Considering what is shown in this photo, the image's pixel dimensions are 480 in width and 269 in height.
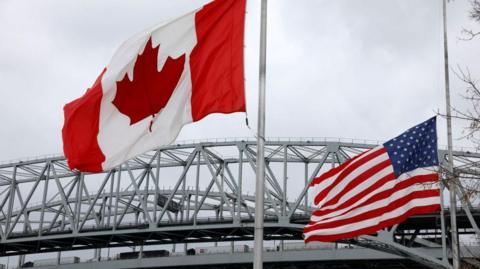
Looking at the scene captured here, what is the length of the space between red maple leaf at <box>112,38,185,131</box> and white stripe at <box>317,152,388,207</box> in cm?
1009

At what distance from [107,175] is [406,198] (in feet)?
272

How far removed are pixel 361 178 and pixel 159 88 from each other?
1032cm

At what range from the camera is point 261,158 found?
16.4 metres

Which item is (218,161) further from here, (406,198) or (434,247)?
(406,198)

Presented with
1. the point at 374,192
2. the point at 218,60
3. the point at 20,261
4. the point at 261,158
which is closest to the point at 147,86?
the point at 218,60

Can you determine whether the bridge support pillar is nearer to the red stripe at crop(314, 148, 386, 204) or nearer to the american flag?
the red stripe at crop(314, 148, 386, 204)

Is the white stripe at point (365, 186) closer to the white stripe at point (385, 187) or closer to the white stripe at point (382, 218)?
the white stripe at point (385, 187)

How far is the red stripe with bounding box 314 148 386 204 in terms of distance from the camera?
26.4 m

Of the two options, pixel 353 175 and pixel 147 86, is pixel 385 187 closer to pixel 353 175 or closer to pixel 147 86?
pixel 353 175

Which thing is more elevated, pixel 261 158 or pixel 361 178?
pixel 361 178

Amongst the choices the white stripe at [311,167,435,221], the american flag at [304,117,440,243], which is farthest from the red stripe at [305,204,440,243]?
the white stripe at [311,167,435,221]

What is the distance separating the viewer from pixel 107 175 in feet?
345

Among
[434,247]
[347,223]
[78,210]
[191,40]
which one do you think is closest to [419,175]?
[347,223]

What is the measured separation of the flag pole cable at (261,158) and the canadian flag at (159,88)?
1.47 ft
